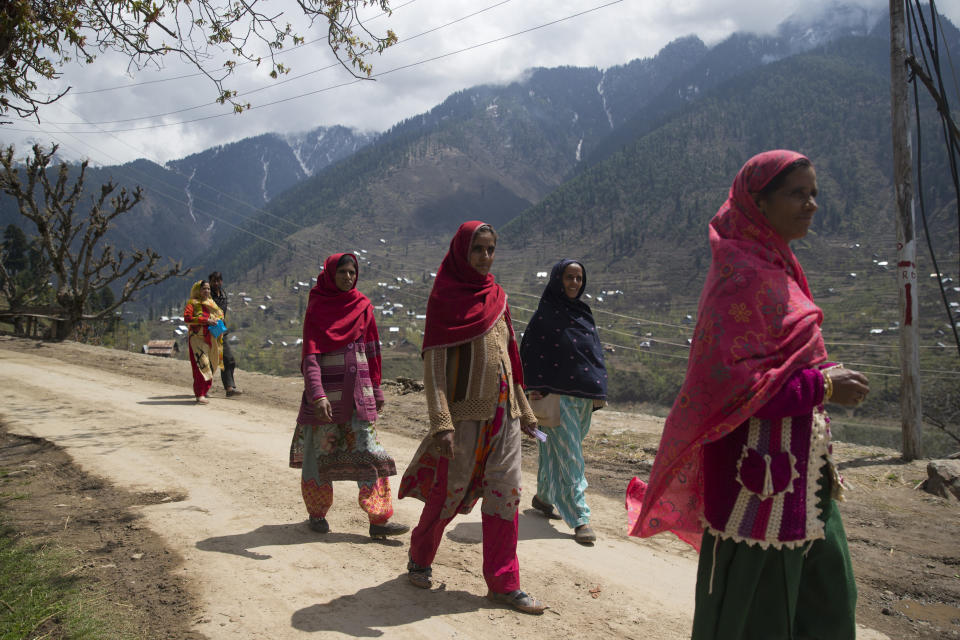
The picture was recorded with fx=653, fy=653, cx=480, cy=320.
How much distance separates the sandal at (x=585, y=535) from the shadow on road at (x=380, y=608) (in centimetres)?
119

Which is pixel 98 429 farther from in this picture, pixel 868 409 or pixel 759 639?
pixel 868 409

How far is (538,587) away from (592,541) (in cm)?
88

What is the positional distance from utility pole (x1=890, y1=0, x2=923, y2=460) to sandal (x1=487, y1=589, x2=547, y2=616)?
220 inches

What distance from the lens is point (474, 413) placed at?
10.5 feet

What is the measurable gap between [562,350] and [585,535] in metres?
1.27

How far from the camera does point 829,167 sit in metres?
Result: 84.7

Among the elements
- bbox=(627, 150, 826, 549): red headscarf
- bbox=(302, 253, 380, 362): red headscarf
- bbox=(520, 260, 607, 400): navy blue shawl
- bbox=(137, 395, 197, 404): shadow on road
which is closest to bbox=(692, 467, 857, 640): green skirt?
bbox=(627, 150, 826, 549): red headscarf

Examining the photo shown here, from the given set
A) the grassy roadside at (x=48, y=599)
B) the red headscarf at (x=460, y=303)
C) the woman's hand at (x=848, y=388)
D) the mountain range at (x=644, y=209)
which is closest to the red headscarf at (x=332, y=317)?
the red headscarf at (x=460, y=303)

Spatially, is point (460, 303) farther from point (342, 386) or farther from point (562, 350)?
point (562, 350)

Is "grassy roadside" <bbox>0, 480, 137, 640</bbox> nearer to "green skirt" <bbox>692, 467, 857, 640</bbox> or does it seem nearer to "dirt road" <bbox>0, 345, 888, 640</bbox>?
"dirt road" <bbox>0, 345, 888, 640</bbox>

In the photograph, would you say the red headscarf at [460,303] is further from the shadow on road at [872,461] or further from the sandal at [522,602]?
the shadow on road at [872,461]

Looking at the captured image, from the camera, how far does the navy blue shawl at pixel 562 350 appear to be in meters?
4.67

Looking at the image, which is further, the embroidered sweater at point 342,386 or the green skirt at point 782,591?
the embroidered sweater at point 342,386

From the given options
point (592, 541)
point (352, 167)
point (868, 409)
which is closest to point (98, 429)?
point (592, 541)
